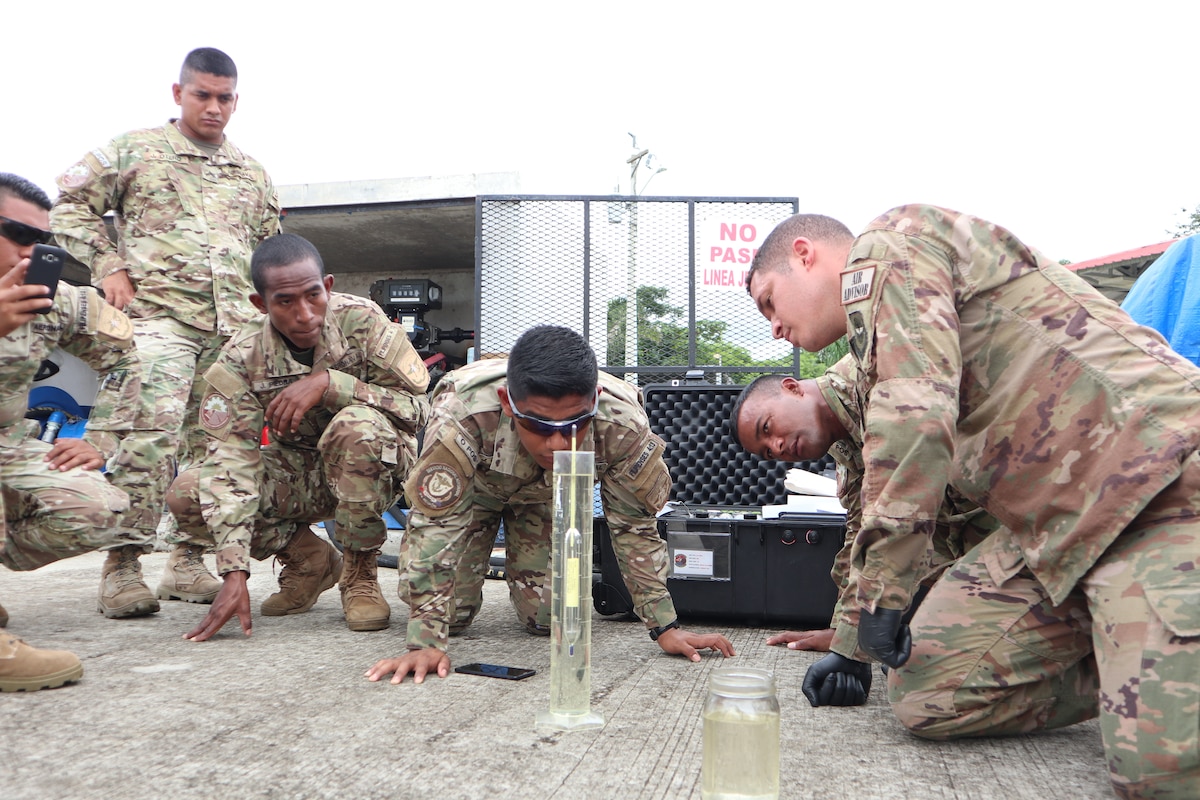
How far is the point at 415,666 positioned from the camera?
2299 mm

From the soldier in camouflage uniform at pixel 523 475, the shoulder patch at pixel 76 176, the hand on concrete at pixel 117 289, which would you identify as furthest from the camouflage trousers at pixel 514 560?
the shoulder patch at pixel 76 176

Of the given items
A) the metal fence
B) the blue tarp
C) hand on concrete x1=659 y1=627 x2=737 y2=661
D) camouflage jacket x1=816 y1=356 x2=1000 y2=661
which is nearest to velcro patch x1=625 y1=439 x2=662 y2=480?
hand on concrete x1=659 y1=627 x2=737 y2=661

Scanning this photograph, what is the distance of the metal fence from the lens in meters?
5.20

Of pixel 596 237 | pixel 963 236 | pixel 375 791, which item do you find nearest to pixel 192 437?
pixel 596 237

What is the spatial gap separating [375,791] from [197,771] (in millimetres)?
347

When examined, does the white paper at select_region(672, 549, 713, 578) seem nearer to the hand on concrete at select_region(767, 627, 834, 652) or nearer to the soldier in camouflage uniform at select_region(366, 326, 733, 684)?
the hand on concrete at select_region(767, 627, 834, 652)

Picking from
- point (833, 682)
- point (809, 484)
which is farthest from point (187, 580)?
point (833, 682)

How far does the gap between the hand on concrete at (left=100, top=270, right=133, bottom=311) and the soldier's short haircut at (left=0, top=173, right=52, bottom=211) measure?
3.03 ft

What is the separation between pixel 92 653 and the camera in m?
2.52

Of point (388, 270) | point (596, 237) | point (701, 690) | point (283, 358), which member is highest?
point (388, 270)

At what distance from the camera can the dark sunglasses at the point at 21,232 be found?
2.56 meters

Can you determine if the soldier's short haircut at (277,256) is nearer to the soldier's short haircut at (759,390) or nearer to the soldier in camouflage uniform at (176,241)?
the soldier in camouflage uniform at (176,241)

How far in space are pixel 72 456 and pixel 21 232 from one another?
28.4 inches

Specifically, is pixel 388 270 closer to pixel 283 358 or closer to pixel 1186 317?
pixel 283 358
